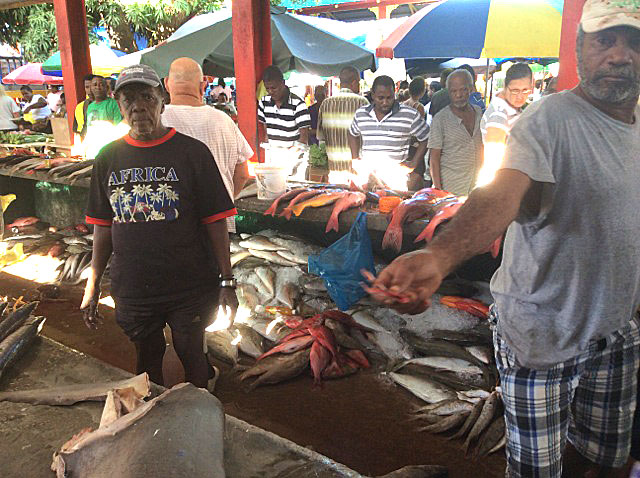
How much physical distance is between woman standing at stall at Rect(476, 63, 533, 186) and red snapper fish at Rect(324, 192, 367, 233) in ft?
3.48

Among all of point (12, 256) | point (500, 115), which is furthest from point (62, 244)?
point (500, 115)

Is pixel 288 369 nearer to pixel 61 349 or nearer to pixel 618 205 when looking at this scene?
pixel 61 349

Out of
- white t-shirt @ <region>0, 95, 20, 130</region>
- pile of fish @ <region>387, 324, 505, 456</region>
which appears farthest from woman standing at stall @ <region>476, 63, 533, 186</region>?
white t-shirt @ <region>0, 95, 20, 130</region>

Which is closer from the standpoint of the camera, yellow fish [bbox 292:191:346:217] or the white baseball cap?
the white baseball cap

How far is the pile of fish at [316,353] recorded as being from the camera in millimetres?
4211

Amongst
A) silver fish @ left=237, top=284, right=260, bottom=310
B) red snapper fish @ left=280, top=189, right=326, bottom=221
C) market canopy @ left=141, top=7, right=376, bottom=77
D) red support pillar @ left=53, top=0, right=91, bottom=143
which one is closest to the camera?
red snapper fish @ left=280, top=189, right=326, bottom=221

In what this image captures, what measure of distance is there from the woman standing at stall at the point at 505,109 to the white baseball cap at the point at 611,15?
2.98 meters

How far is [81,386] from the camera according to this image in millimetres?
2252

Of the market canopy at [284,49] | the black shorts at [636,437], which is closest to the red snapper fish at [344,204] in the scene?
the black shorts at [636,437]

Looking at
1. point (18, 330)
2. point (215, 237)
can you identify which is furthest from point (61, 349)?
point (215, 237)

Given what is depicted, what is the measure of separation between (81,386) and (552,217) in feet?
6.41

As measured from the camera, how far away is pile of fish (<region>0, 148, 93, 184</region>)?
674 cm

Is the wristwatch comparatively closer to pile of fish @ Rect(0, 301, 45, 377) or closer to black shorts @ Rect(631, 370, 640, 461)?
pile of fish @ Rect(0, 301, 45, 377)

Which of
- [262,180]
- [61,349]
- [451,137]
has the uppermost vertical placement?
[451,137]
